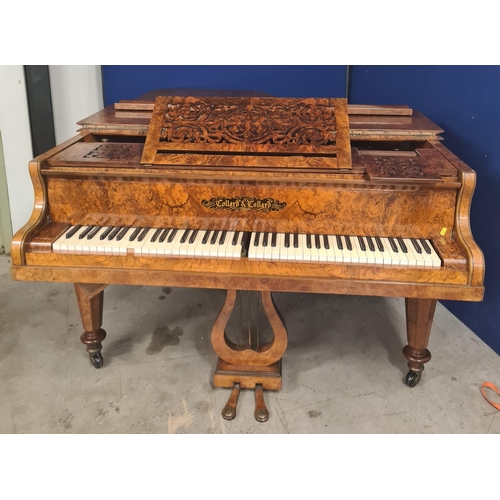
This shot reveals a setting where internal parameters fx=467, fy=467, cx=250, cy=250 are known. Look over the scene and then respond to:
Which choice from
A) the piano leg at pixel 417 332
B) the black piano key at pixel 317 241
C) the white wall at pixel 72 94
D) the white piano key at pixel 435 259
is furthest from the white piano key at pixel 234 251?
the white wall at pixel 72 94

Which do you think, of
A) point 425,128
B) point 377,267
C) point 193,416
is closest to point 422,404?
point 377,267

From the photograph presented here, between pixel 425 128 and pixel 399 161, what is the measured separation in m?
0.45

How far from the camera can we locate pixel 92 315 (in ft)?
8.14

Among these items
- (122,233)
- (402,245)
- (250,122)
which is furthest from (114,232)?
(402,245)

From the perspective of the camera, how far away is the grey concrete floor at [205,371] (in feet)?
7.36

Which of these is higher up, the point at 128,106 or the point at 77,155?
the point at 128,106

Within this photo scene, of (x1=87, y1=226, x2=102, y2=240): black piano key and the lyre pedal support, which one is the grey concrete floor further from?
(x1=87, y1=226, x2=102, y2=240): black piano key

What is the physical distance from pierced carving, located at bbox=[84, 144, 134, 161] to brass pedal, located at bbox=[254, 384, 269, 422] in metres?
1.29

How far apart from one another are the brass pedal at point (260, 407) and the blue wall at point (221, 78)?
266cm

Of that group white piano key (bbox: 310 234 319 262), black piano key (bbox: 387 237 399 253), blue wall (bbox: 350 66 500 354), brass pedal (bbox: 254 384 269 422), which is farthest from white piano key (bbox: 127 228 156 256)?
blue wall (bbox: 350 66 500 354)

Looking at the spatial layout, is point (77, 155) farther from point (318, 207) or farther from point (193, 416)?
point (193, 416)

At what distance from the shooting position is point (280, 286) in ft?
6.42

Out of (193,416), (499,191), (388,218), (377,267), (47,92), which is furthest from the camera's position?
(47,92)

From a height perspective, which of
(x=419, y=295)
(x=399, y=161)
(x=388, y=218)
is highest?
(x=399, y=161)
